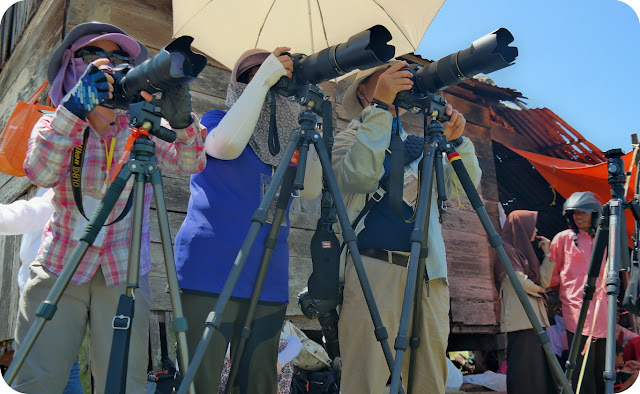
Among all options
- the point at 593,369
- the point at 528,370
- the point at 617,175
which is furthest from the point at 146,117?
the point at 593,369

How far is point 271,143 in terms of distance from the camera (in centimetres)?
225

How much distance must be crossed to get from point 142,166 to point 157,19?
2.78m

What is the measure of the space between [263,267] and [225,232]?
0.24 metres

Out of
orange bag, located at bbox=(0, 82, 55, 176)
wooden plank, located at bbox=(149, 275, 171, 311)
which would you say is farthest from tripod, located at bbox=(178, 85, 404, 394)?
wooden plank, located at bbox=(149, 275, 171, 311)

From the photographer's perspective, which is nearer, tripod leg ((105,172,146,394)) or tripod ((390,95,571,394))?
tripod leg ((105,172,146,394))

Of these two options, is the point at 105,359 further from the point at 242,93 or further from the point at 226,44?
the point at 226,44

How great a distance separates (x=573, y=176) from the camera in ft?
22.0

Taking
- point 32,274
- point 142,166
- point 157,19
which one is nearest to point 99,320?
point 32,274

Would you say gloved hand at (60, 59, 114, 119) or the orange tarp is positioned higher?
the orange tarp

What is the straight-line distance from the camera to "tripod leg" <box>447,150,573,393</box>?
194cm

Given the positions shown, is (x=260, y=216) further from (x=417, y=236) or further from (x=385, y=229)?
(x=385, y=229)

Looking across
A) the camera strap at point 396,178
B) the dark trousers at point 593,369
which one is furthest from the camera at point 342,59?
the dark trousers at point 593,369

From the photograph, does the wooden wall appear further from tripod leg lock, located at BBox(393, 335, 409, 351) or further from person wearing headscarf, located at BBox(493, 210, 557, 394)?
tripod leg lock, located at BBox(393, 335, 409, 351)

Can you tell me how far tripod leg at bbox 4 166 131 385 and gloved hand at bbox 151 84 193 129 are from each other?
27 centimetres
